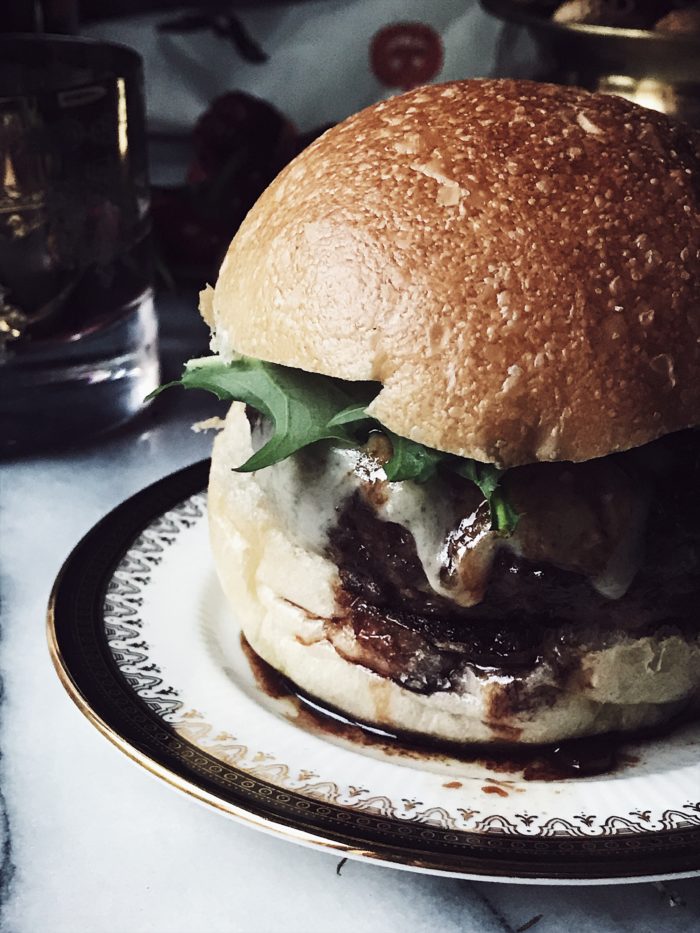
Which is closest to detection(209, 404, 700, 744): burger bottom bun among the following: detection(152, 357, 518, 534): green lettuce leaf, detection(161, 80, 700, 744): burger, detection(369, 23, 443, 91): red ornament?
detection(161, 80, 700, 744): burger

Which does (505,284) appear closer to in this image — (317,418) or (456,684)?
(317,418)

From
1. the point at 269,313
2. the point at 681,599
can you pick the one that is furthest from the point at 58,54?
the point at 681,599

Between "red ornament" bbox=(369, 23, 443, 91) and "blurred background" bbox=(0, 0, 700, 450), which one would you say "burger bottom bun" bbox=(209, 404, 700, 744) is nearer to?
"blurred background" bbox=(0, 0, 700, 450)

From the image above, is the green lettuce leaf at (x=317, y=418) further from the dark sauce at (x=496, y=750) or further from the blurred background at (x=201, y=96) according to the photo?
the blurred background at (x=201, y=96)

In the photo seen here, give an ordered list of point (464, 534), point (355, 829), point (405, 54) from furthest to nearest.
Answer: point (405, 54) < point (464, 534) < point (355, 829)

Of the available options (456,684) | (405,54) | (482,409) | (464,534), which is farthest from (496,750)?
(405,54)

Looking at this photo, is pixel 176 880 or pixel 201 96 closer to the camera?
pixel 176 880
